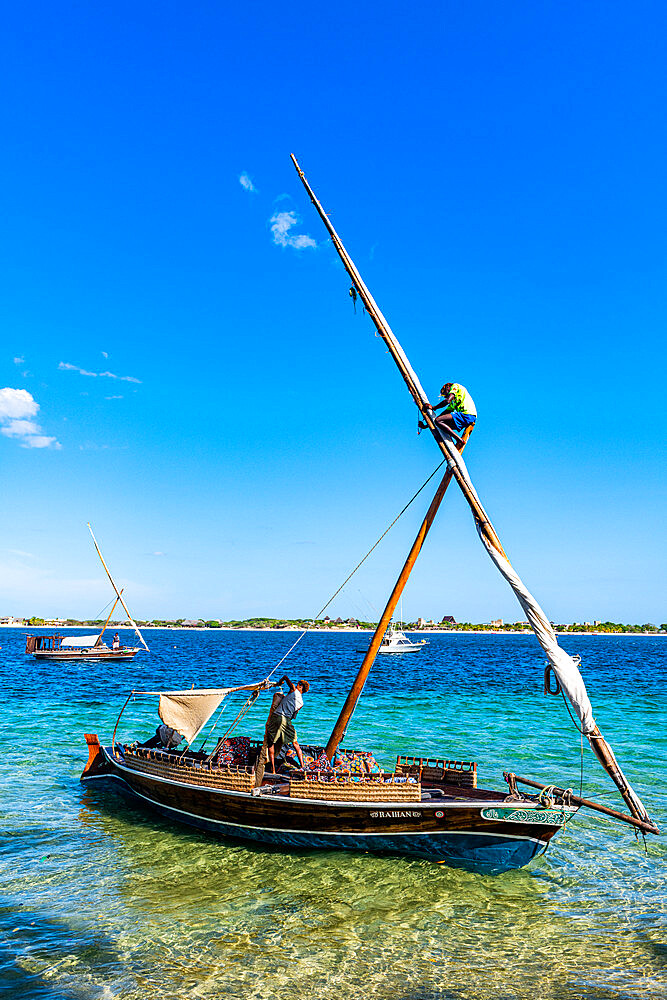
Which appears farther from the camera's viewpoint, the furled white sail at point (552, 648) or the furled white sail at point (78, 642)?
the furled white sail at point (78, 642)

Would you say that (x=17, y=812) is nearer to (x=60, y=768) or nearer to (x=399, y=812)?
(x=60, y=768)

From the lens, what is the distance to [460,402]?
1344cm

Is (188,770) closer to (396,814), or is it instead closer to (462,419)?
(396,814)

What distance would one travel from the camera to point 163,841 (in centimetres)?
1498

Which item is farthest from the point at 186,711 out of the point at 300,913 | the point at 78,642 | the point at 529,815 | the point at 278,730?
the point at 78,642

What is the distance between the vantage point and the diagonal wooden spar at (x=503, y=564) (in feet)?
36.4

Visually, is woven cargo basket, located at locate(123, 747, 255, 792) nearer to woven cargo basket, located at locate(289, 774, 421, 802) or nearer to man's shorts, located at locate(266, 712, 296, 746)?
man's shorts, located at locate(266, 712, 296, 746)

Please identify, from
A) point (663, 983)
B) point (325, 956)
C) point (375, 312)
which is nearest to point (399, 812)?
point (325, 956)

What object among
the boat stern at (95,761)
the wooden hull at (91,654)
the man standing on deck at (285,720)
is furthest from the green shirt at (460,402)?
the wooden hull at (91,654)

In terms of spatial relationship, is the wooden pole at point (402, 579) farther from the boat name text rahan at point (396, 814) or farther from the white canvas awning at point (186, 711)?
the white canvas awning at point (186, 711)

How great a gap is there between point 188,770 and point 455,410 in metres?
10.4

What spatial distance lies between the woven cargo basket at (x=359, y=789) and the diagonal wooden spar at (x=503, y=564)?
370 cm

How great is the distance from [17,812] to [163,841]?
487cm

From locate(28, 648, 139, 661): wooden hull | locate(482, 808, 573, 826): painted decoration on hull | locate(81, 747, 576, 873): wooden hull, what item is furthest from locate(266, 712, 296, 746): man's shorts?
locate(28, 648, 139, 661): wooden hull
